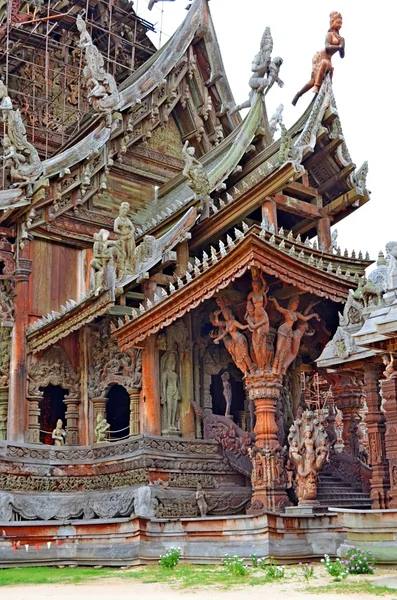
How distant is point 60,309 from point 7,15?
330 inches

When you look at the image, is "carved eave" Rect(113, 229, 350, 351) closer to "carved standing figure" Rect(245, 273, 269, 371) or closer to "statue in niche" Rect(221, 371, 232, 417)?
"carved standing figure" Rect(245, 273, 269, 371)

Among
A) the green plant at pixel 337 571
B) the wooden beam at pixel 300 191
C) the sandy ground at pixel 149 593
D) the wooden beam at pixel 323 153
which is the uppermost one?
the wooden beam at pixel 323 153

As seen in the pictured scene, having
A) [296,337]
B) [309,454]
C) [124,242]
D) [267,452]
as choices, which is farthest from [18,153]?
[309,454]

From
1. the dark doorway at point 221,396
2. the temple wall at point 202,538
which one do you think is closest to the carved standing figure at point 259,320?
the dark doorway at point 221,396

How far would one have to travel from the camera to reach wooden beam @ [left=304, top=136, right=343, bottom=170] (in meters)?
17.7

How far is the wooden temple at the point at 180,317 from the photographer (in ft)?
46.5

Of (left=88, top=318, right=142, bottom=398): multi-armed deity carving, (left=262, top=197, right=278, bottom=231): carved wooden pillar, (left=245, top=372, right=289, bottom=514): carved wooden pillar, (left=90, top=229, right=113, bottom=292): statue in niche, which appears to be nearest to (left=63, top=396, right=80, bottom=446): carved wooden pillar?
(left=88, top=318, right=142, bottom=398): multi-armed deity carving

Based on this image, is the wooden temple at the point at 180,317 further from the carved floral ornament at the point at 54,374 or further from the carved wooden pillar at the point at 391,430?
the carved wooden pillar at the point at 391,430

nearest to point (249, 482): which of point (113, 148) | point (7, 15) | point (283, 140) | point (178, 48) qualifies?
point (283, 140)

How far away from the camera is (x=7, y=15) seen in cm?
2067

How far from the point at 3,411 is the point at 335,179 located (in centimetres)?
859

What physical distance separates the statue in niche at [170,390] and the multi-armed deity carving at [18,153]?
448 cm

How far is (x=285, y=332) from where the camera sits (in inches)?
580

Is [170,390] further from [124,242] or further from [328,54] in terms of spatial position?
[328,54]
